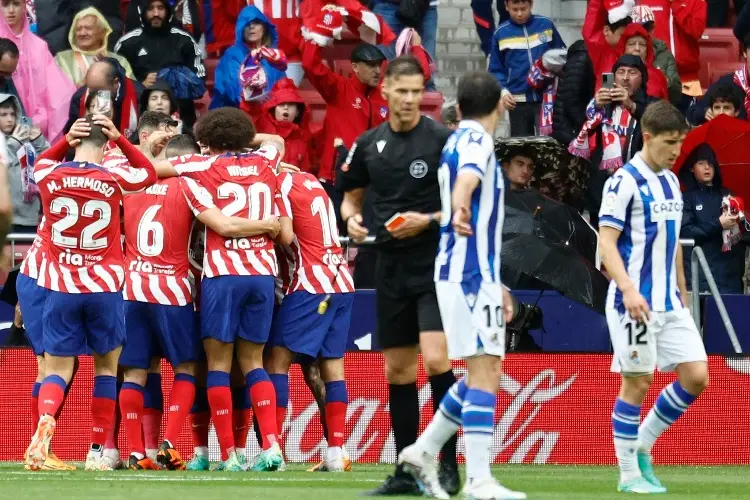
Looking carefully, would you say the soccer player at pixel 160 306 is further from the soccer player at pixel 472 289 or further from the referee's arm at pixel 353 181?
the soccer player at pixel 472 289

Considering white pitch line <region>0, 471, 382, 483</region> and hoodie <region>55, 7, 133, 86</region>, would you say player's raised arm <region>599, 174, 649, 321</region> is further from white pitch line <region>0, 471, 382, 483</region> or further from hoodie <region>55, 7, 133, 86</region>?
hoodie <region>55, 7, 133, 86</region>

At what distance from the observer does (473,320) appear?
8.14m

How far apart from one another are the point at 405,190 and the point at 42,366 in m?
3.88

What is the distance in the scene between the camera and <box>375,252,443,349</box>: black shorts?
8773 millimetres

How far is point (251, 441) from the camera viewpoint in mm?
12984

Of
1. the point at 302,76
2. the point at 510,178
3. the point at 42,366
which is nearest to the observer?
the point at 42,366

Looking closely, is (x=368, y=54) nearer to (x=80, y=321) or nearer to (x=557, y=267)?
(x=557, y=267)

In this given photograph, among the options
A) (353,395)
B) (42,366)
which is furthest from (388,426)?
(42,366)

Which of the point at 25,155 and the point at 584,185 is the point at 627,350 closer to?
the point at 584,185

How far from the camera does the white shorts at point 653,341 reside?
360 inches

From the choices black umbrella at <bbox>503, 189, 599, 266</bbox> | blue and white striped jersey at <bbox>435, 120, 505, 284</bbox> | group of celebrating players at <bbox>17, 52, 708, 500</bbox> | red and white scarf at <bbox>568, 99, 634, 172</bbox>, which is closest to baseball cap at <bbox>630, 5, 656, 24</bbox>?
red and white scarf at <bbox>568, 99, 634, 172</bbox>

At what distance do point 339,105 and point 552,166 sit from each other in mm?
2238

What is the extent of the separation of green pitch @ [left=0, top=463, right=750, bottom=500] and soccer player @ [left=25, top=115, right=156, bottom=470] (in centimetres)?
64

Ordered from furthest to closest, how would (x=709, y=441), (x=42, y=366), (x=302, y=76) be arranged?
(x=302, y=76), (x=709, y=441), (x=42, y=366)
